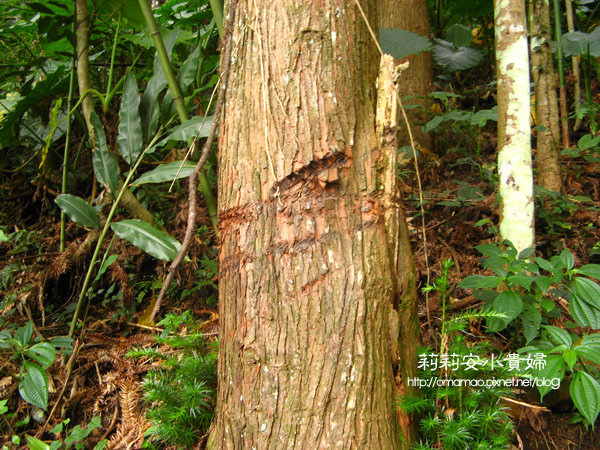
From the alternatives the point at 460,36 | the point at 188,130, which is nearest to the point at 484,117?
the point at 460,36

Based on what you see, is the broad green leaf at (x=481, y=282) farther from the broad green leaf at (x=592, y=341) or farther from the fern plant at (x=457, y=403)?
the broad green leaf at (x=592, y=341)

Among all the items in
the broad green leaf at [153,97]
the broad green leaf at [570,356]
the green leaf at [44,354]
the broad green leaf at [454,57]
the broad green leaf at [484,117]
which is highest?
the broad green leaf at [454,57]

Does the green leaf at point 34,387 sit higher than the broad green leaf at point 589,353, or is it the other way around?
the broad green leaf at point 589,353

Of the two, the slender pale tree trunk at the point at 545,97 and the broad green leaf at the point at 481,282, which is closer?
the broad green leaf at the point at 481,282

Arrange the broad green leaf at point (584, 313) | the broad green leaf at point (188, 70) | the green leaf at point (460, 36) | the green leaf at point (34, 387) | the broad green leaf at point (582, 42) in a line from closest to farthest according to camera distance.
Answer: the broad green leaf at point (584, 313) → the green leaf at point (34, 387) → the broad green leaf at point (188, 70) → the broad green leaf at point (582, 42) → the green leaf at point (460, 36)

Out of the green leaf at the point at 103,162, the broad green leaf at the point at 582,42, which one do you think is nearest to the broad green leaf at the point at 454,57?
the broad green leaf at the point at 582,42

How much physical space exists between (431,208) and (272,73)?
186cm

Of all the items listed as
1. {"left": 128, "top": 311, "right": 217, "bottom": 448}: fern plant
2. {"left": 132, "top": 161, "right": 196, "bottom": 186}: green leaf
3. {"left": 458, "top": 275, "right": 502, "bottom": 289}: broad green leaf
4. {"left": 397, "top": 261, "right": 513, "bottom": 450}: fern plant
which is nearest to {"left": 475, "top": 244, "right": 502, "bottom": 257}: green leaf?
{"left": 458, "top": 275, "right": 502, "bottom": 289}: broad green leaf

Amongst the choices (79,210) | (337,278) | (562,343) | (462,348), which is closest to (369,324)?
(337,278)

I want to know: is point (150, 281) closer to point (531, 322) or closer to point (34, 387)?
point (34, 387)

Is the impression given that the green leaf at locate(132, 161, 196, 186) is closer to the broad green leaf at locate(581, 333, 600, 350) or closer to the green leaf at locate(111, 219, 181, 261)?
the green leaf at locate(111, 219, 181, 261)

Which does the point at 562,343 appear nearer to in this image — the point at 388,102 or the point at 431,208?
the point at 388,102

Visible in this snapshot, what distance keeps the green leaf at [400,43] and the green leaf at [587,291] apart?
76.9 inches

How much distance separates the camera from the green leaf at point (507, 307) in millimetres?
1480
